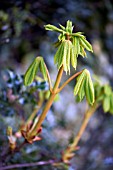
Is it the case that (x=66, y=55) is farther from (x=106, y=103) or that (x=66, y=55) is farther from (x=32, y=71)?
(x=106, y=103)

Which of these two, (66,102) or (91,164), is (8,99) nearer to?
(91,164)

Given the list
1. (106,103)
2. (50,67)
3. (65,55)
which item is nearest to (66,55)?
(65,55)

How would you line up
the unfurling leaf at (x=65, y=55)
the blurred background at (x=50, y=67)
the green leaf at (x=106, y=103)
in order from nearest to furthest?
the unfurling leaf at (x=65, y=55) → the green leaf at (x=106, y=103) → the blurred background at (x=50, y=67)

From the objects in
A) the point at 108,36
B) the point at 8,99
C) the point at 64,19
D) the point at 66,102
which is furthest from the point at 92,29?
the point at 8,99

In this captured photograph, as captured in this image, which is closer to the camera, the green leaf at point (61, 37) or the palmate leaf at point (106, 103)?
the green leaf at point (61, 37)

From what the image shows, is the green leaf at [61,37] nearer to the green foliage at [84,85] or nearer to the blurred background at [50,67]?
the green foliage at [84,85]

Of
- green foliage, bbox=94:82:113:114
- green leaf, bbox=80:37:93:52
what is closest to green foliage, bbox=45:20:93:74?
green leaf, bbox=80:37:93:52

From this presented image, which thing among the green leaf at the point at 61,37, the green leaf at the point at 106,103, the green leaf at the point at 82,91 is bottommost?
the green leaf at the point at 82,91

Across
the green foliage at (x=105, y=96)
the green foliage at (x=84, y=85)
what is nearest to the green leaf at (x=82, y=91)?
the green foliage at (x=84, y=85)
